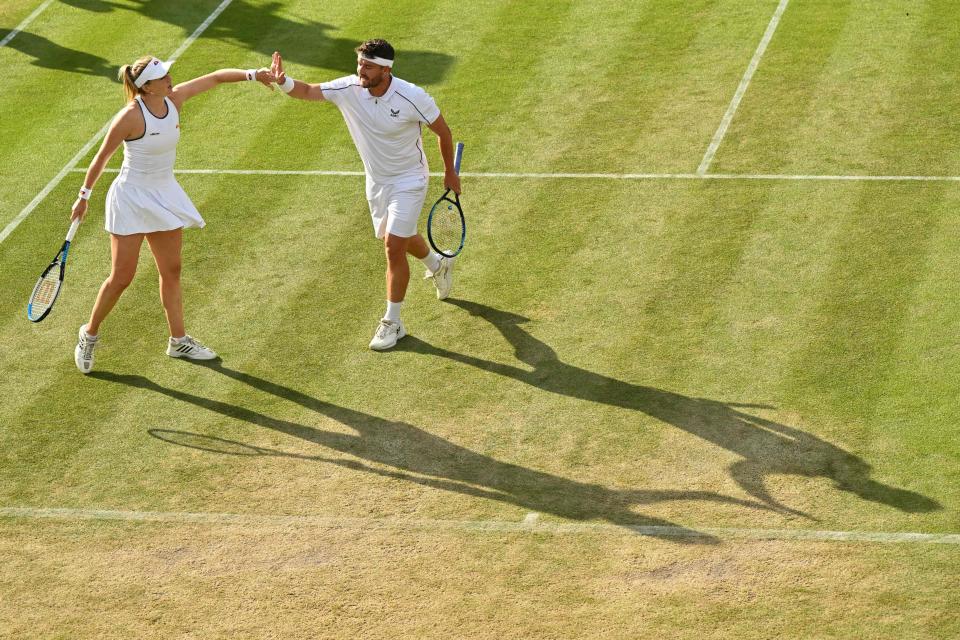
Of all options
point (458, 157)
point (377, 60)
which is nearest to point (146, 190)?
point (377, 60)

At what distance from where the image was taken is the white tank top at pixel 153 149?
1141 centimetres

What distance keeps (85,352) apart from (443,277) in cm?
323

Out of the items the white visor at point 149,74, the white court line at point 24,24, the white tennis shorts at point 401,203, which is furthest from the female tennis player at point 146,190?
the white court line at point 24,24

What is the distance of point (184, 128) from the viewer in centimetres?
1753

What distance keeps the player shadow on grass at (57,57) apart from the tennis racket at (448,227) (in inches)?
318

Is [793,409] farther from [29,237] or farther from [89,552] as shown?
[29,237]

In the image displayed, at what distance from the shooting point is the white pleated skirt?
38.2ft

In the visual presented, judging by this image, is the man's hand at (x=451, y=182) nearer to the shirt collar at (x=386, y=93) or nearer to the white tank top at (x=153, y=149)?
the shirt collar at (x=386, y=93)

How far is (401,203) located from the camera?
39.7ft

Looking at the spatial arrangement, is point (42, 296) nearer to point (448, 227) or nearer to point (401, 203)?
point (401, 203)

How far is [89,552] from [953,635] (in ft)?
18.6

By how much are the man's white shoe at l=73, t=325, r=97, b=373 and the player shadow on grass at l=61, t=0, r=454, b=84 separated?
7358 millimetres

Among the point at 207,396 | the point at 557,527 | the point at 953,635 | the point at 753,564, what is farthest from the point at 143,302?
the point at 953,635

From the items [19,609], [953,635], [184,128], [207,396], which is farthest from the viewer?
[184,128]
